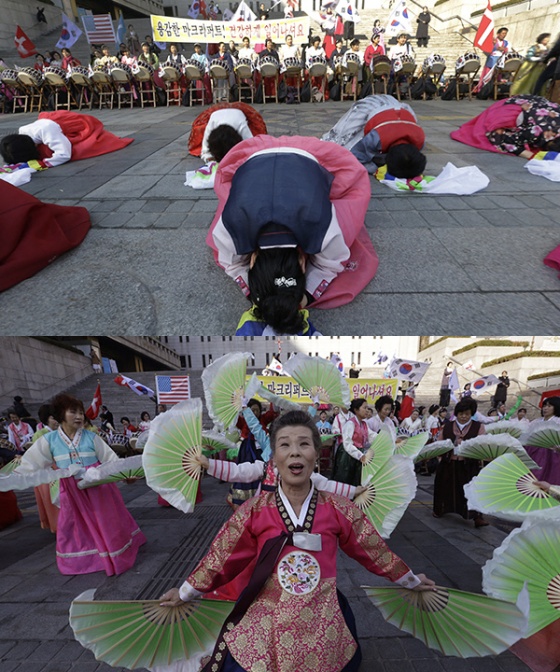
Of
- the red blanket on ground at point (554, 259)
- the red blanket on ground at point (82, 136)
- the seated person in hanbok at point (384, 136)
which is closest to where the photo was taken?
the red blanket on ground at point (554, 259)

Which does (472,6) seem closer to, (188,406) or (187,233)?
(187,233)

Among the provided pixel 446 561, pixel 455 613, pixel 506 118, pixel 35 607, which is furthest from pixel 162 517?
pixel 506 118

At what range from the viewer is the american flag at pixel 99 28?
550 inches

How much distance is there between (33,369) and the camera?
1096cm

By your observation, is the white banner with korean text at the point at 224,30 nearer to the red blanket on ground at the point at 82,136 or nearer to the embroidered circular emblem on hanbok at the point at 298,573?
the red blanket on ground at the point at 82,136

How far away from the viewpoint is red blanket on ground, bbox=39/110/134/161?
714 cm

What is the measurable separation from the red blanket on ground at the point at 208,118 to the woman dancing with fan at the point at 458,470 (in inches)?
209

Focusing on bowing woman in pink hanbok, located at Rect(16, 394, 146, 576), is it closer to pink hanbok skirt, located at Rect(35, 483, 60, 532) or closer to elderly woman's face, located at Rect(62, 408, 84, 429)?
elderly woman's face, located at Rect(62, 408, 84, 429)

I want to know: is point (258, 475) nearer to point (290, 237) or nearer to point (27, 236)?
point (290, 237)

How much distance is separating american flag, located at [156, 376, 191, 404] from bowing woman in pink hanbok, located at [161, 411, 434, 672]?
6091 millimetres

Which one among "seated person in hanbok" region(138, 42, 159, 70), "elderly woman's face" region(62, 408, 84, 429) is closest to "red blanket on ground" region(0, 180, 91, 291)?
"elderly woman's face" region(62, 408, 84, 429)

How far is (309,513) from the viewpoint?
1.57 metres

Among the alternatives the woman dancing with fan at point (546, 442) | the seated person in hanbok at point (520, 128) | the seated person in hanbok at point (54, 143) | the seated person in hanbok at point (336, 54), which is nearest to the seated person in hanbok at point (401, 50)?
the seated person in hanbok at point (336, 54)

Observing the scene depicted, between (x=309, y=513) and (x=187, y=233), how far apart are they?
3.66 meters
